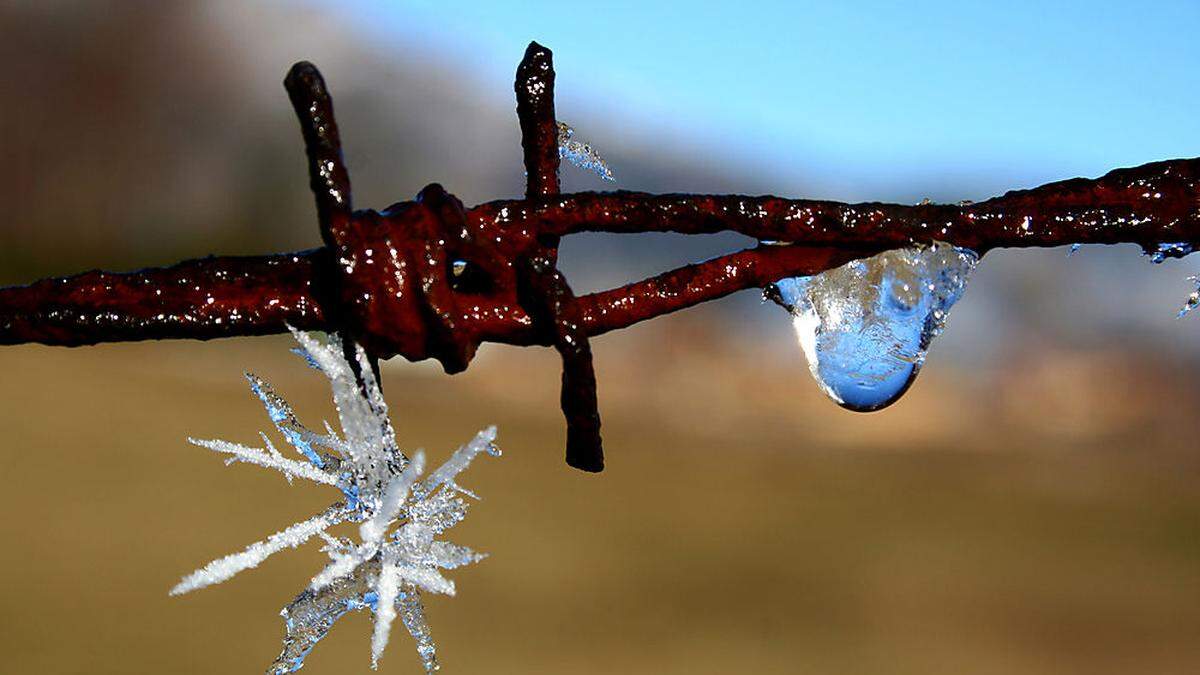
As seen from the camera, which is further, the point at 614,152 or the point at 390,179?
the point at 614,152

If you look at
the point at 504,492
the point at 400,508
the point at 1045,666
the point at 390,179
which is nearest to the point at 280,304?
the point at 400,508

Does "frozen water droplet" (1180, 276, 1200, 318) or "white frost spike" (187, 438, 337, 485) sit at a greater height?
"frozen water droplet" (1180, 276, 1200, 318)

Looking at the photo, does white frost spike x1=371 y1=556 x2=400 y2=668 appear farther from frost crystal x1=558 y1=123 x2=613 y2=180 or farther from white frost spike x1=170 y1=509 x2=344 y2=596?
frost crystal x1=558 y1=123 x2=613 y2=180

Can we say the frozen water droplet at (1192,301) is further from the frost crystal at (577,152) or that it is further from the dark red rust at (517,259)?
the frost crystal at (577,152)

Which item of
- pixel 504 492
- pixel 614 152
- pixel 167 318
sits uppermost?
pixel 614 152

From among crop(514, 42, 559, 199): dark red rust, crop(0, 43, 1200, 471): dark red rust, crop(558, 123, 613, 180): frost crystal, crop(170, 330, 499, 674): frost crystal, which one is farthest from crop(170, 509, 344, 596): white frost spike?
crop(558, 123, 613, 180): frost crystal

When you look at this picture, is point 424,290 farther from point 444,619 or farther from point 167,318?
point 444,619

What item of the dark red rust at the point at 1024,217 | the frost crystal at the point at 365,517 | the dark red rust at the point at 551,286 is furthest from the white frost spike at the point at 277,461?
the dark red rust at the point at 1024,217
